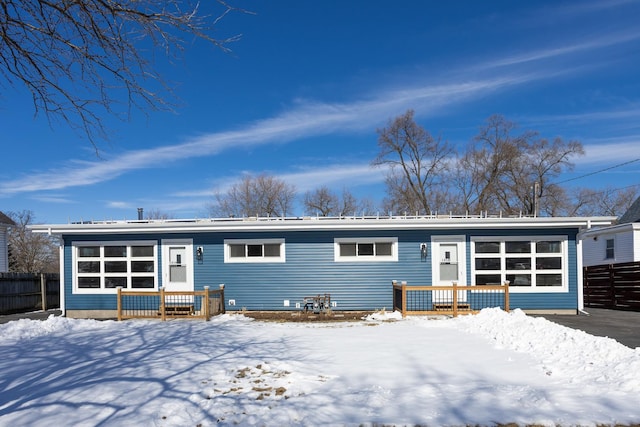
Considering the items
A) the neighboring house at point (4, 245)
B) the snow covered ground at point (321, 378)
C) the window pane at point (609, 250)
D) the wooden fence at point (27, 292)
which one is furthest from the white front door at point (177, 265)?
the window pane at point (609, 250)

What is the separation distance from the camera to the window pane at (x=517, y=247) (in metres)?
12.8

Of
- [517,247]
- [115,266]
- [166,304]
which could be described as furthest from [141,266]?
[517,247]

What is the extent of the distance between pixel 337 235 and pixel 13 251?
30830 mm

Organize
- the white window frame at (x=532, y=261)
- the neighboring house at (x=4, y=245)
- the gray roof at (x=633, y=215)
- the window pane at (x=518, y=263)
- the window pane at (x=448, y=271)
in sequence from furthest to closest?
the neighboring house at (x=4, y=245) → the gray roof at (x=633, y=215) → the window pane at (x=448, y=271) → the window pane at (x=518, y=263) → the white window frame at (x=532, y=261)

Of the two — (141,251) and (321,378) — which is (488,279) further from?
(141,251)

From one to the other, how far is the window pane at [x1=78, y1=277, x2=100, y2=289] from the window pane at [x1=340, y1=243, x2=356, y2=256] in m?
7.29

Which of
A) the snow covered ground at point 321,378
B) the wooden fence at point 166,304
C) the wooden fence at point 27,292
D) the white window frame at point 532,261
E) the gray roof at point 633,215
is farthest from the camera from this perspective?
the gray roof at point 633,215

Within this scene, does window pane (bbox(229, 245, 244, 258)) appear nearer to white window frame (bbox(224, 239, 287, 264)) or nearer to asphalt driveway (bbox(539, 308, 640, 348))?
white window frame (bbox(224, 239, 287, 264))

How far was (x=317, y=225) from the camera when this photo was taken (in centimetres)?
1274

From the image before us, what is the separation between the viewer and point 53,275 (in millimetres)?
17844

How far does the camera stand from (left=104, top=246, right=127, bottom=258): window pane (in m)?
13.3

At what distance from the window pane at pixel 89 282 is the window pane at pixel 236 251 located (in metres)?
4.05

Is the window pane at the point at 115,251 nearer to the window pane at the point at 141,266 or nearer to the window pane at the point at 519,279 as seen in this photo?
the window pane at the point at 141,266

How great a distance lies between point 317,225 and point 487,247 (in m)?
4.93
